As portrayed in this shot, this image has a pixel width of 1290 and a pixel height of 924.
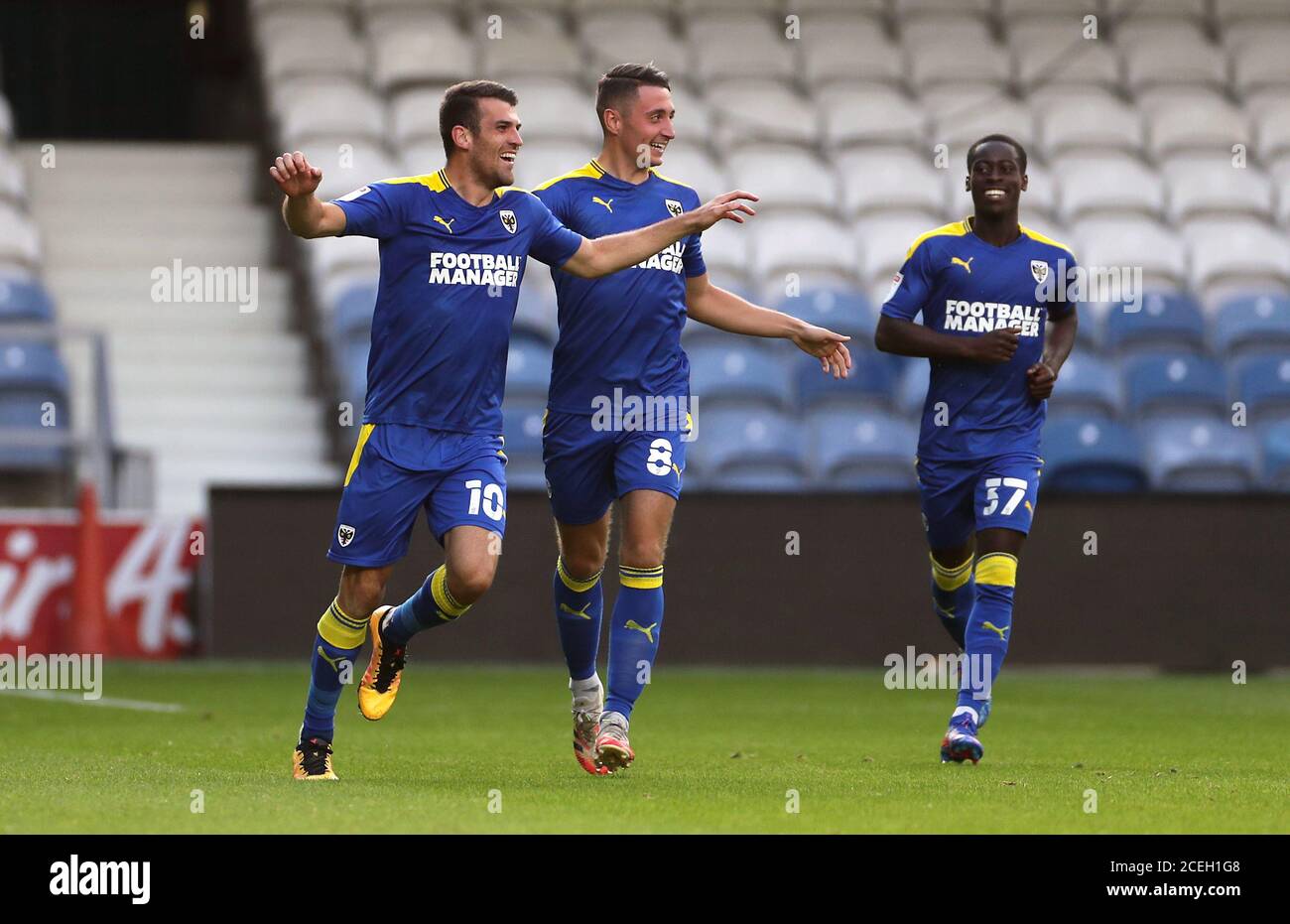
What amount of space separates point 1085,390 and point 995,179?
25.9 feet

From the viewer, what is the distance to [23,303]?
54.2 feet

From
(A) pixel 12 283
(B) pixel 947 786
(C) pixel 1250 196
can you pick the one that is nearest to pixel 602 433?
(B) pixel 947 786

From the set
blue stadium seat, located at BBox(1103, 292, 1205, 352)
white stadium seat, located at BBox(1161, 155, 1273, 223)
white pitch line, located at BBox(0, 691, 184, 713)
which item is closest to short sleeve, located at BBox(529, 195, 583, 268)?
white pitch line, located at BBox(0, 691, 184, 713)

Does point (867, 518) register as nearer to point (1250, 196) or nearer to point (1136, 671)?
point (1136, 671)

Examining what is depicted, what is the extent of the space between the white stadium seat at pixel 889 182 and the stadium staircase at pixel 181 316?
5.04 m

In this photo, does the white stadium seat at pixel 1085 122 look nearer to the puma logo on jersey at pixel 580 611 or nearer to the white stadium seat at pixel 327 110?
the white stadium seat at pixel 327 110

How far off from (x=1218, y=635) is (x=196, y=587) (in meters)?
Answer: 6.93

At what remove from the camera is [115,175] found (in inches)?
819

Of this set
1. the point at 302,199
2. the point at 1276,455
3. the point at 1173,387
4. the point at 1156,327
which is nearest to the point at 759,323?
the point at 302,199

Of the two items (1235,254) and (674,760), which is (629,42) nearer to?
(1235,254)

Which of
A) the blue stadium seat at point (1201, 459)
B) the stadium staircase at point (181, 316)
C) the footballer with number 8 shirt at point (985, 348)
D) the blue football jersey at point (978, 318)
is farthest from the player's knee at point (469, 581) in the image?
the blue stadium seat at point (1201, 459)

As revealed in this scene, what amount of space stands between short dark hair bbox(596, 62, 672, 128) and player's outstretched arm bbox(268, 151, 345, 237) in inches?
61.8

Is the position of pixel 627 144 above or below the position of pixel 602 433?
above

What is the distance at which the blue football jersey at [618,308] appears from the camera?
8109mm
